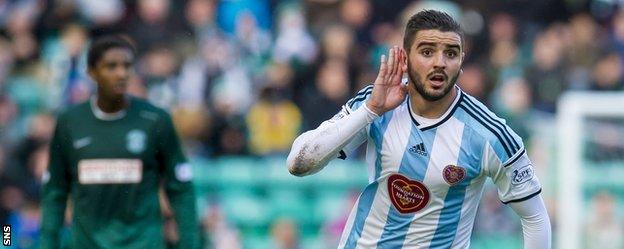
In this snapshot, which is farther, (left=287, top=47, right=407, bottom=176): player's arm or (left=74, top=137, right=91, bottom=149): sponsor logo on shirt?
(left=74, top=137, right=91, bottom=149): sponsor logo on shirt

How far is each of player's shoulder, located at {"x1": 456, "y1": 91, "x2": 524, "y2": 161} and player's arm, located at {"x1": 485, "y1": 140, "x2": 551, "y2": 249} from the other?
0.02 m

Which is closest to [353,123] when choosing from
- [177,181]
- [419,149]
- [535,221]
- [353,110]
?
[353,110]

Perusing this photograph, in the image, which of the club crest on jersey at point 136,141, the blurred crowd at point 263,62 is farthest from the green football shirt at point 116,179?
the blurred crowd at point 263,62

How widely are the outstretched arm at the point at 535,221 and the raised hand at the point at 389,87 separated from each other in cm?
69

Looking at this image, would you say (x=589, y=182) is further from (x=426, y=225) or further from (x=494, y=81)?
(x=426, y=225)

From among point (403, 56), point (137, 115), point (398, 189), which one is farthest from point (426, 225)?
point (137, 115)

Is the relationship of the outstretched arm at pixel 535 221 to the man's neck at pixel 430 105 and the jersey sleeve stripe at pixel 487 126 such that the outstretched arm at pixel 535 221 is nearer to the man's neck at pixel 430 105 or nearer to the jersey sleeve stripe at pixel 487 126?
the jersey sleeve stripe at pixel 487 126

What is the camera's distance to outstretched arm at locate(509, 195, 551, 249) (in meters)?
5.23

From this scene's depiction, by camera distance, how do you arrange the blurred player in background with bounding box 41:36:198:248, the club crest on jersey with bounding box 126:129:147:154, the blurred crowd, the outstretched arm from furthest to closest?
the blurred crowd, the club crest on jersey with bounding box 126:129:147:154, the blurred player in background with bounding box 41:36:198:248, the outstretched arm

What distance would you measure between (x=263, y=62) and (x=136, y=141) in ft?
17.1

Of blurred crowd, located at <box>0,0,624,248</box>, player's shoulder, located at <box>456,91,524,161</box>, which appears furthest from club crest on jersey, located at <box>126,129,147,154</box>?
blurred crowd, located at <box>0,0,624,248</box>

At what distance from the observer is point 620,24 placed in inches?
482

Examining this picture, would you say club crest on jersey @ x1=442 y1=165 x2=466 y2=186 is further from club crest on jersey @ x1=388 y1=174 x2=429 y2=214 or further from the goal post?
the goal post

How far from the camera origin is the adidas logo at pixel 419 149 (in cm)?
514
